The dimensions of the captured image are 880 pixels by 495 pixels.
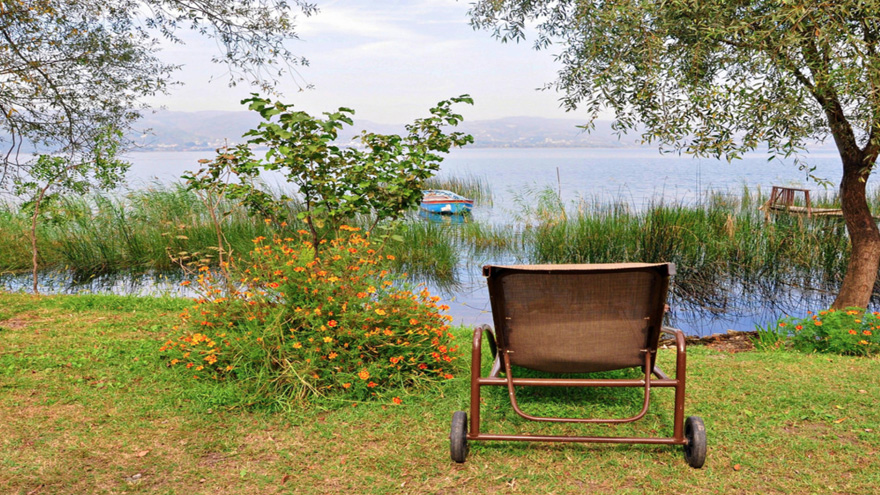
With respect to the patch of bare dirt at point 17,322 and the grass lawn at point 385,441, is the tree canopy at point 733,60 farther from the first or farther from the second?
the patch of bare dirt at point 17,322

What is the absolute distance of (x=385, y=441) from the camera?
2.91 m

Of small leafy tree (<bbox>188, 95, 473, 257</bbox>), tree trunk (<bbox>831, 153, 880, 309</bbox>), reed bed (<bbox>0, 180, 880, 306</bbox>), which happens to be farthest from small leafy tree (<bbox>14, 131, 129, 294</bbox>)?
tree trunk (<bbox>831, 153, 880, 309</bbox>)

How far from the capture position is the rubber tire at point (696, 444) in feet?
8.54

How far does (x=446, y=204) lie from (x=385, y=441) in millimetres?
11885

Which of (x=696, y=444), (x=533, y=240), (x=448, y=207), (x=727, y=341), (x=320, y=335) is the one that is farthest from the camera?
(x=448, y=207)

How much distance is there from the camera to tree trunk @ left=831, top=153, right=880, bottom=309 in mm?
5957

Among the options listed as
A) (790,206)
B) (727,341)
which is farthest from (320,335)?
(790,206)

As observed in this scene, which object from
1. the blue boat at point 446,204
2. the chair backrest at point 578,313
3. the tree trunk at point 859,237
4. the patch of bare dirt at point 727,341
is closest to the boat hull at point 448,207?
the blue boat at point 446,204

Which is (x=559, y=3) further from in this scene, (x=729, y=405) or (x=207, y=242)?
(x=207, y=242)

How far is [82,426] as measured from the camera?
10.1ft

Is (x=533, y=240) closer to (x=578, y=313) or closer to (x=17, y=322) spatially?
(x=17, y=322)

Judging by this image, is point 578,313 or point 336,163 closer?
point 578,313

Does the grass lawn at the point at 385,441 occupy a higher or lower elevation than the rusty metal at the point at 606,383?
lower

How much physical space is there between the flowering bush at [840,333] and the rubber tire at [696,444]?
2.66m
